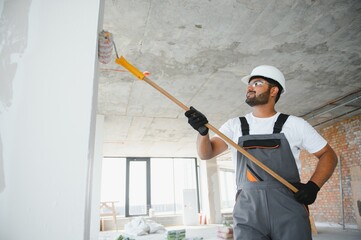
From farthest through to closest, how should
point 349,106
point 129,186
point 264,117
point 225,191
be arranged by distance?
point 225,191 < point 129,186 < point 349,106 < point 264,117

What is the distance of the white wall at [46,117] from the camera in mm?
830

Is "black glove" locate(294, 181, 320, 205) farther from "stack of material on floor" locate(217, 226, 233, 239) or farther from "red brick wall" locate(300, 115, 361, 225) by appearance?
"red brick wall" locate(300, 115, 361, 225)

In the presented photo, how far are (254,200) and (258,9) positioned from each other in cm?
216

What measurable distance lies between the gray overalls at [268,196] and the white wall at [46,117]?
82 cm

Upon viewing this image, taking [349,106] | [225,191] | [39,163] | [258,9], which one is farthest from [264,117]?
[225,191]

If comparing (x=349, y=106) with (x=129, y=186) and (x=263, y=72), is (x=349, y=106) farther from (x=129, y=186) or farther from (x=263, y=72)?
(x=129, y=186)

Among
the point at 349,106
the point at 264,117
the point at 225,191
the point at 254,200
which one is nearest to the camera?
the point at 254,200

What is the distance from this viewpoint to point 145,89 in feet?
14.7

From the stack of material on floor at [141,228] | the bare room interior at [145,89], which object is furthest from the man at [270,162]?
the stack of material on floor at [141,228]

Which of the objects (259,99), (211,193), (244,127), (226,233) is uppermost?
(259,99)

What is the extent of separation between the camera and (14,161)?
855mm

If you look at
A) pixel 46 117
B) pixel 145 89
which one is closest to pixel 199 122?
pixel 46 117

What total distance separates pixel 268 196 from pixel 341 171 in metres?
6.31

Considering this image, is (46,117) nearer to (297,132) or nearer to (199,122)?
(199,122)
